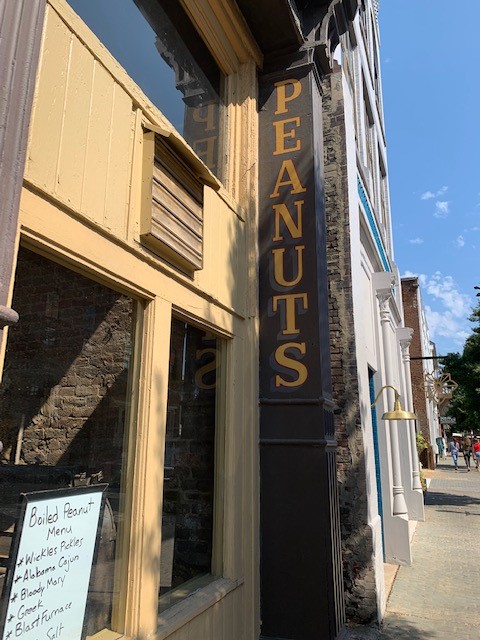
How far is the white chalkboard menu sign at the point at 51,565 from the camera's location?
2074 millimetres

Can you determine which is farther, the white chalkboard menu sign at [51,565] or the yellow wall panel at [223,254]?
the yellow wall panel at [223,254]

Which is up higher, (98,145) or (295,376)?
(98,145)

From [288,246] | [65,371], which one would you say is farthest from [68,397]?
[288,246]

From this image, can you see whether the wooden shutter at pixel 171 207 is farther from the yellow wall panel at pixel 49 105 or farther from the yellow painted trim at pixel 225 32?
the yellow painted trim at pixel 225 32

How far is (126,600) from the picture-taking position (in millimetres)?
2875

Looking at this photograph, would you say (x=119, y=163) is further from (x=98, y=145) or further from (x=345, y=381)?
(x=345, y=381)

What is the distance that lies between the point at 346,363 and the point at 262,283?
2.03 meters

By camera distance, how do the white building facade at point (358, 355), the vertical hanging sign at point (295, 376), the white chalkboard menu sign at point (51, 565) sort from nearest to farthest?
the white chalkboard menu sign at point (51, 565) → the vertical hanging sign at point (295, 376) → the white building facade at point (358, 355)

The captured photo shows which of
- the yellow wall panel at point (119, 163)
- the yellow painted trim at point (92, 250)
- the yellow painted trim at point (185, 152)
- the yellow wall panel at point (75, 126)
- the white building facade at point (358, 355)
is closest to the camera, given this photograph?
the yellow painted trim at point (92, 250)

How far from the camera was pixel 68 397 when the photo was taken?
12.0 feet

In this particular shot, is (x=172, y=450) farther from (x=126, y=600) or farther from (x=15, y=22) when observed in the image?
(x=15, y=22)

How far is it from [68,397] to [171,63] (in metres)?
3.01

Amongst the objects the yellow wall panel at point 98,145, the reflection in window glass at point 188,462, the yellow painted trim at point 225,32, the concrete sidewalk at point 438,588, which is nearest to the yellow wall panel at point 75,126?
the yellow wall panel at point 98,145

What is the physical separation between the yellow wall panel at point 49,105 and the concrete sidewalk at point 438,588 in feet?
17.9
